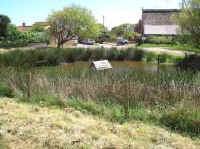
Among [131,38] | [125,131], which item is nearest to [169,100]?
[125,131]

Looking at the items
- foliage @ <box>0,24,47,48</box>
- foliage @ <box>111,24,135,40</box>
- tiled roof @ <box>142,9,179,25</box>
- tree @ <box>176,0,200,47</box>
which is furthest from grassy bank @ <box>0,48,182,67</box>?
foliage @ <box>111,24,135,40</box>

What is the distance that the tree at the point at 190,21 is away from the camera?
17.3m

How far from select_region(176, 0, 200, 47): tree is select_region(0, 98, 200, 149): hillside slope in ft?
49.6

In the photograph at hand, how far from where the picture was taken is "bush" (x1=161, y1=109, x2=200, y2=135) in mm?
4176

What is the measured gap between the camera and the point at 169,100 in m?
5.65

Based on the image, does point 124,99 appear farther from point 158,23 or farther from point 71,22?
point 158,23

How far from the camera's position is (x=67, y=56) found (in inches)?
816

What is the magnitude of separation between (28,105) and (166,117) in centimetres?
310

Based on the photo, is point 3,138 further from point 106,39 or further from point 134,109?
point 106,39

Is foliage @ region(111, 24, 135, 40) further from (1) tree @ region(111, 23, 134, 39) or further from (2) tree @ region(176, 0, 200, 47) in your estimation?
(2) tree @ region(176, 0, 200, 47)

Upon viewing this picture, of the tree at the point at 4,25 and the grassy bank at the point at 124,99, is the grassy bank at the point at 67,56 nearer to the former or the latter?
the grassy bank at the point at 124,99

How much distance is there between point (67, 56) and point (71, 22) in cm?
697

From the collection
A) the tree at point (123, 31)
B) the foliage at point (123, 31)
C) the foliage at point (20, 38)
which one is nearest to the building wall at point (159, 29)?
the foliage at point (123, 31)

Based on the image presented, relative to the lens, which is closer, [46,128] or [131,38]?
[46,128]
